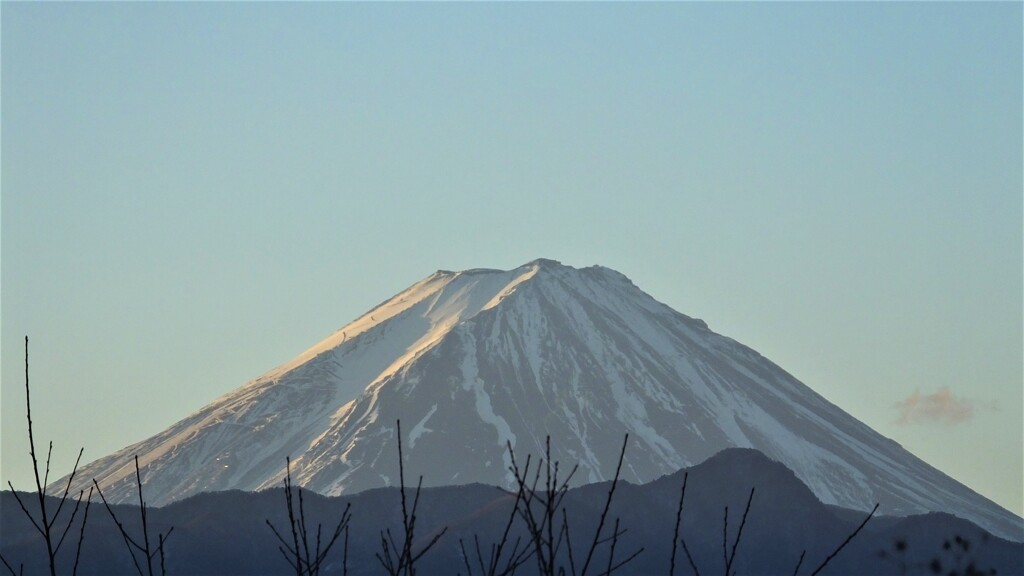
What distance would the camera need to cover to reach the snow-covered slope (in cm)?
16150

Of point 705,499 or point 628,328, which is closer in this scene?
point 705,499

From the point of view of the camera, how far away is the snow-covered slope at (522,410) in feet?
530

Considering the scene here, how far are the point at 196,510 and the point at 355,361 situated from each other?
63909mm

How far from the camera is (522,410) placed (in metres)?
166

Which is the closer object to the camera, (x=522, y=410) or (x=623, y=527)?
(x=623, y=527)

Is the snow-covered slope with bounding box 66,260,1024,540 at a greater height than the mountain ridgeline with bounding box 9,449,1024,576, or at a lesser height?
greater

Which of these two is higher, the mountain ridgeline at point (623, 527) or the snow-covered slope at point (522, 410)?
the snow-covered slope at point (522, 410)

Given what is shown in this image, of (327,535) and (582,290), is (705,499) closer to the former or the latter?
(327,535)

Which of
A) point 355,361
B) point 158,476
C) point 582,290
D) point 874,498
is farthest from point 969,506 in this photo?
point 158,476

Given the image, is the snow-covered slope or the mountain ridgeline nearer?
the mountain ridgeline

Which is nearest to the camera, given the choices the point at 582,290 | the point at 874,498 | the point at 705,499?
the point at 705,499

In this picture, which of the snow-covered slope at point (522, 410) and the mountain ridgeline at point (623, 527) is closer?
the mountain ridgeline at point (623, 527)

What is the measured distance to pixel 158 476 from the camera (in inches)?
6565

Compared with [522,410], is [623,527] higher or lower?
lower
